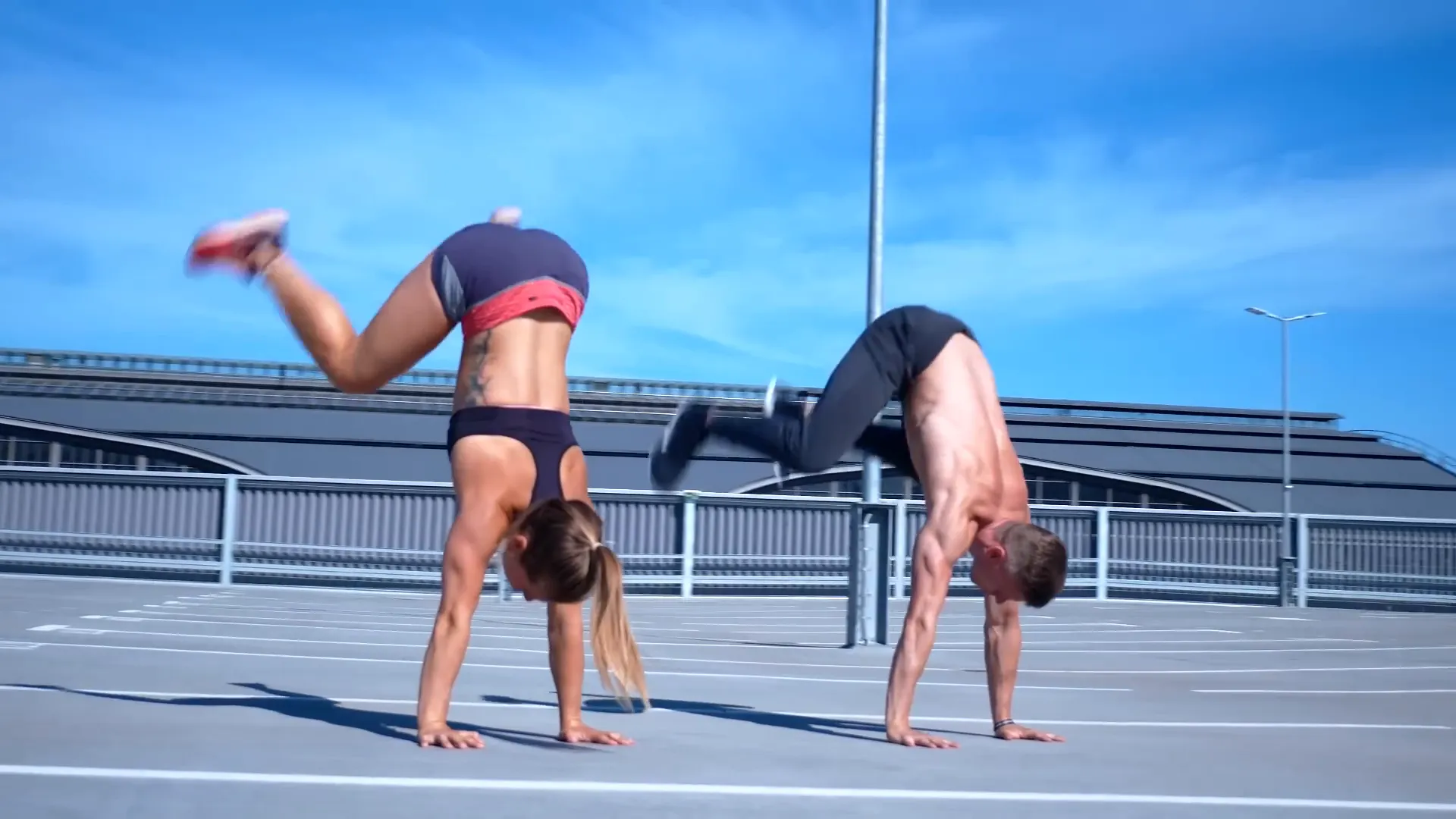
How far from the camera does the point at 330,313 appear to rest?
407cm

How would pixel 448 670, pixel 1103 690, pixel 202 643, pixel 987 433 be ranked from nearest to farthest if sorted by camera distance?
pixel 448 670 → pixel 987 433 → pixel 1103 690 → pixel 202 643

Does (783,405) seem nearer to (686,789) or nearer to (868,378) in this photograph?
(868,378)

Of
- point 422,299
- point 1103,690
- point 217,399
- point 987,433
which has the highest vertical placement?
point 217,399

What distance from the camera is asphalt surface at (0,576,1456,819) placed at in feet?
10.8

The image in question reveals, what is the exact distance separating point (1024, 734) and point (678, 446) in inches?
83.3

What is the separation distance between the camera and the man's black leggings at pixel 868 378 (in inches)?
191

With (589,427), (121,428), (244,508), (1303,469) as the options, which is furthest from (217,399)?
(1303,469)

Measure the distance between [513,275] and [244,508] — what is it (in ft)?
45.4

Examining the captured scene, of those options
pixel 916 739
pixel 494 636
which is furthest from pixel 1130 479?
pixel 916 739

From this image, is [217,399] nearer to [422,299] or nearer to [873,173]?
[873,173]

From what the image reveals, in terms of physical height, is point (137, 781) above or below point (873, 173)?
below

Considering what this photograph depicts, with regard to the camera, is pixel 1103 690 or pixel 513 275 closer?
pixel 513 275

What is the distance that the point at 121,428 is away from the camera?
2561 cm

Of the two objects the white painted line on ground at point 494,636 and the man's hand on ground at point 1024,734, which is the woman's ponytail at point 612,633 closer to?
the man's hand on ground at point 1024,734
